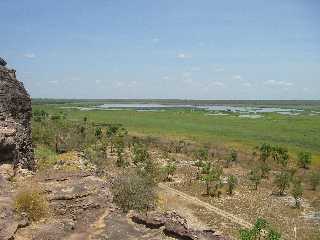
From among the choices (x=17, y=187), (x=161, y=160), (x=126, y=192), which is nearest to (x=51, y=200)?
(x=17, y=187)

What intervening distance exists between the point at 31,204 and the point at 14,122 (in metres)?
6.82

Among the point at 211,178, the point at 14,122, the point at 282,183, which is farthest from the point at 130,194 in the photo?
the point at 282,183

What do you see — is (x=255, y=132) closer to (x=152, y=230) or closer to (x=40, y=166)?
(x=40, y=166)

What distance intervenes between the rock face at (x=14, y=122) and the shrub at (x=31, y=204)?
374cm

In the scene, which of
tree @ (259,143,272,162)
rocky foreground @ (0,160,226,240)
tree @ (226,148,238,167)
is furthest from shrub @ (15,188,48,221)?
tree @ (259,143,272,162)

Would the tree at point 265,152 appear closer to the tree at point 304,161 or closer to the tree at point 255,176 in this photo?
the tree at point 304,161

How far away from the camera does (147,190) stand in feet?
90.4

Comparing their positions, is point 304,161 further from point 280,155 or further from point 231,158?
point 231,158

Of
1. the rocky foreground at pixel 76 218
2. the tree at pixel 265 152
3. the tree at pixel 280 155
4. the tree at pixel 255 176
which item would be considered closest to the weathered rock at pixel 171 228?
the rocky foreground at pixel 76 218

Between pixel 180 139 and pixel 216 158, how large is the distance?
53.5 feet

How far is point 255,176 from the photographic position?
150 feet

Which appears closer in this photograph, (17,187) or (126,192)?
(17,187)

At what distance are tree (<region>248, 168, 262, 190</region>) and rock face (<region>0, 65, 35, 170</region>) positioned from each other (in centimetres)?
2561

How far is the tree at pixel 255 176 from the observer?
43.4 meters
